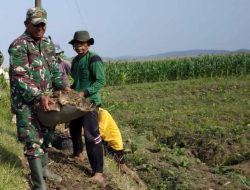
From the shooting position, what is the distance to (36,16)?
469cm

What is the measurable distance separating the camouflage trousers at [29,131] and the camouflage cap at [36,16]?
89cm

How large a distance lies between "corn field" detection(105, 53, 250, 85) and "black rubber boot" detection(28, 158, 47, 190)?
67.5 ft

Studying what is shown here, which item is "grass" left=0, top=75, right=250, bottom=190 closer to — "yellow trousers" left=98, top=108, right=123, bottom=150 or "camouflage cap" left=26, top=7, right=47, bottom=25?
"yellow trousers" left=98, top=108, right=123, bottom=150

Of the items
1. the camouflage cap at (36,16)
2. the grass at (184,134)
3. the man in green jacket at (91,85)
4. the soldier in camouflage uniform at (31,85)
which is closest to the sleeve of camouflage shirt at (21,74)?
the soldier in camouflage uniform at (31,85)

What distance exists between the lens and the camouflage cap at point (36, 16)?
15.4ft

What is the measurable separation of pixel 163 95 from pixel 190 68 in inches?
317

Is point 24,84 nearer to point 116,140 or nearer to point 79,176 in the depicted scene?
point 79,176

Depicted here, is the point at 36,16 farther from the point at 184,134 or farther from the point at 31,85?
the point at 184,134

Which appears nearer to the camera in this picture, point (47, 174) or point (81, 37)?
point (47, 174)

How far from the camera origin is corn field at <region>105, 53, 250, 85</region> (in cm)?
2564

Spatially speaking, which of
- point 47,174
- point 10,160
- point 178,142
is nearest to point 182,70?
point 178,142

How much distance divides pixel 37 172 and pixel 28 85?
92cm

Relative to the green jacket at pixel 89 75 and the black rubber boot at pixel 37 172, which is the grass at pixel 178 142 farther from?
the green jacket at pixel 89 75

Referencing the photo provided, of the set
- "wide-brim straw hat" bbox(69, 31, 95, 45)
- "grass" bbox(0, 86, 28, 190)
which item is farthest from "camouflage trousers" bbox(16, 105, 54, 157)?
"wide-brim straw hat" bbox(69, 31, 95, 45)
